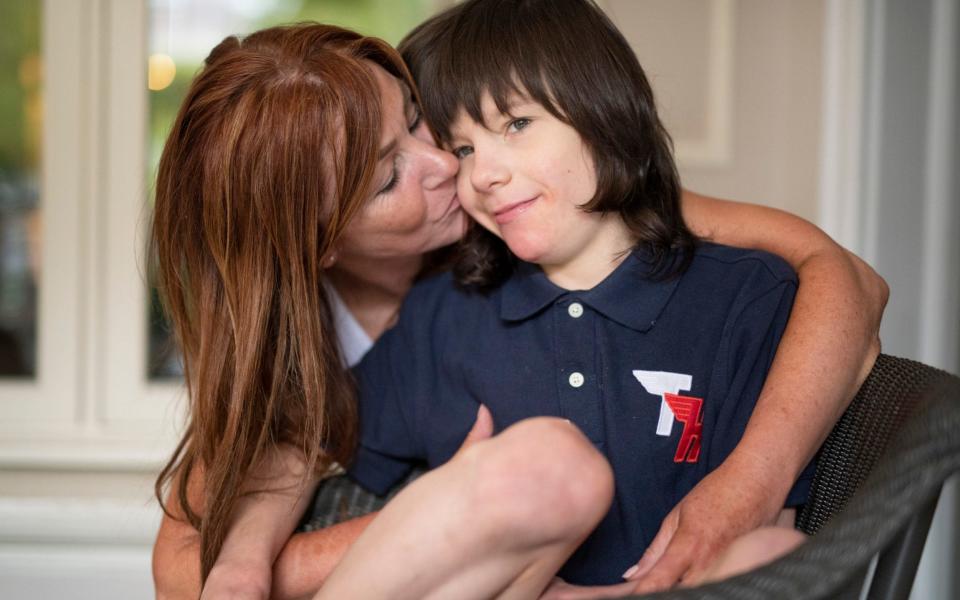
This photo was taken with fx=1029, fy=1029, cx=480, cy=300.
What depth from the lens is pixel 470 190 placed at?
→ 4.64ft

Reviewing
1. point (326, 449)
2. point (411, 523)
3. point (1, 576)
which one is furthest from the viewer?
point (1, 576)

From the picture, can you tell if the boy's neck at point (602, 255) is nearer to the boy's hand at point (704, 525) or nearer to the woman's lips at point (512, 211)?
the woman's lips at point (512, 211)

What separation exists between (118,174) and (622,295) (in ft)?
4.91

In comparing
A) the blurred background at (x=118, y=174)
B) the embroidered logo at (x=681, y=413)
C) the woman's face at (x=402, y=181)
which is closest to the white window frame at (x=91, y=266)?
the blurred background at (x=118, y=174)

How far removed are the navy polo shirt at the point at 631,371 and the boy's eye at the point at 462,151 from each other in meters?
0.18

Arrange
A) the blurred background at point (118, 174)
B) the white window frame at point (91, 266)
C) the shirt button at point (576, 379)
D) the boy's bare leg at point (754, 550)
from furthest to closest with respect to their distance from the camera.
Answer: the white window frame at point (91, 266)
the blurred background at point (118, 174)
the shirt button at point (576, 379)
the boy's bare leg at point (754, 550)

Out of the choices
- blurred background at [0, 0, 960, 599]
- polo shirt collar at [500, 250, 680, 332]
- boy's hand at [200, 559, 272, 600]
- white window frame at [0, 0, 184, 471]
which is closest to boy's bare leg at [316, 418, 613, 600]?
boy's hand at [200, 559, 272, 600]

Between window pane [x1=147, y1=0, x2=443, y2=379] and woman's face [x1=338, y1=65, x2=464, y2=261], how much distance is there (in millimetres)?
1061

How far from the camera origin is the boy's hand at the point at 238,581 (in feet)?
4.00

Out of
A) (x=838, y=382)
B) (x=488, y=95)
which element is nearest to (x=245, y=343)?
(x=488, y=95)

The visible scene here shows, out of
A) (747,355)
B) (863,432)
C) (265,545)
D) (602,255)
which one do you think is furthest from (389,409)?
(863,432)

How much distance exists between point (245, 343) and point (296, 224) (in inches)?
6.6

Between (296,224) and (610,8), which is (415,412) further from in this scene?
(610,8)

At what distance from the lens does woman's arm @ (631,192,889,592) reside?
3.51 ft
